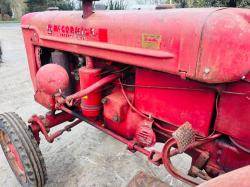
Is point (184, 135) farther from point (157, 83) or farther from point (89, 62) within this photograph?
point (89, 62)

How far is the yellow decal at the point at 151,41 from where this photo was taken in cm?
137

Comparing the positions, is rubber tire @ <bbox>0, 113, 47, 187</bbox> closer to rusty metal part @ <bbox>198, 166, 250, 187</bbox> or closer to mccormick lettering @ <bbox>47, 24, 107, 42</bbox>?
mccormick lettering @ <bbox>47, 24, 107, 42</bbox>

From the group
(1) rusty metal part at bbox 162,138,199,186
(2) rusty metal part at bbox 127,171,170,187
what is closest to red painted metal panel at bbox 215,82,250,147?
(1) rusty metal part at bbox 162,138,199,186

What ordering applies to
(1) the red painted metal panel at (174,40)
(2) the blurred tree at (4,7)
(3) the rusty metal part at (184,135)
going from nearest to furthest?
(1) the red painted metal panel at (174,40)
(3) the rusty metal part at (184,135)
(2) the blurred tree at (4,7)

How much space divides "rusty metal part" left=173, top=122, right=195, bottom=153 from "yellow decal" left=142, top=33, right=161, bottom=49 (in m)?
0.43

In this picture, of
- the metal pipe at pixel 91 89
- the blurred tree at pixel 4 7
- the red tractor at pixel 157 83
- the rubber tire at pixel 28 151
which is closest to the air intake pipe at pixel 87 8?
the red tractor at pixel 157 83

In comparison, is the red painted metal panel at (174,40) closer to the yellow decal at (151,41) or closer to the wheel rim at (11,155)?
the yellow decal at (151,41)

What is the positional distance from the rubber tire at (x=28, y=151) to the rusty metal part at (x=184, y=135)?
112 centimetres

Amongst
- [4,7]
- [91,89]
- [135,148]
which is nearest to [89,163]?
[135,148]

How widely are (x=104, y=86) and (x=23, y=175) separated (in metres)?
1.03

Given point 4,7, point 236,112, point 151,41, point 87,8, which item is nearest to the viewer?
point 236,112

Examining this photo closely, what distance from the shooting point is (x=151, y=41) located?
4.59ft

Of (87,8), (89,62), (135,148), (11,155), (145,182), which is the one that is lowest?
→ (11,155)

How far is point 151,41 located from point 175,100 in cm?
37
